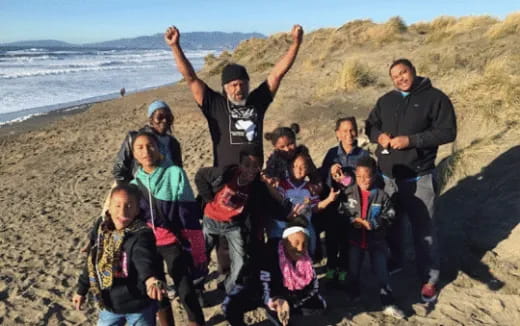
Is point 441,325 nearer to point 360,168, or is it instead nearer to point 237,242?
point 360,168

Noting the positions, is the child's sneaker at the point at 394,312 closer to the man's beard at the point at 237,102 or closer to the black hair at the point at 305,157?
the black hair at the point at 305,157

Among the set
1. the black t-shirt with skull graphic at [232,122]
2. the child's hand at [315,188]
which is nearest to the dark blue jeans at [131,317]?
the black t-shirt with skull graphic at [232,122]

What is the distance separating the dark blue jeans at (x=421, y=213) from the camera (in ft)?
13.0

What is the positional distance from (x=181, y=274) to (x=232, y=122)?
117 cm

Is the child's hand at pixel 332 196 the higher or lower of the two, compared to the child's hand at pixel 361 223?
higher

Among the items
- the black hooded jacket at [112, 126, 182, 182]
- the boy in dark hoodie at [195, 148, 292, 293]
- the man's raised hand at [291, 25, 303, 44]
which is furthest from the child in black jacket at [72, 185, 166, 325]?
the man's raised hand at [291, 25, 303, 44]

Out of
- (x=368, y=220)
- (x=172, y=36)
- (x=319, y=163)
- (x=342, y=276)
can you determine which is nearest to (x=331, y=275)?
(x=342, y=276)

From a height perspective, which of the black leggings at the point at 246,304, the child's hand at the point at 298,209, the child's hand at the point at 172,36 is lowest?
the black leggings at the point at 246,304

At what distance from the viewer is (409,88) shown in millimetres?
3793

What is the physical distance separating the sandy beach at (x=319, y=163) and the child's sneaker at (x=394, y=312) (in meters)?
0.05

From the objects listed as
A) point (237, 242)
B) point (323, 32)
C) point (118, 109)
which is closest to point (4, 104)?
point (118, 109)

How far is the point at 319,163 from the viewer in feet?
26.7

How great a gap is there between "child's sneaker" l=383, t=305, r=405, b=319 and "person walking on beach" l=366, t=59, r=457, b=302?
33 centimetres

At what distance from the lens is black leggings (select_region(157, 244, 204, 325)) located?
3336 millimetres
